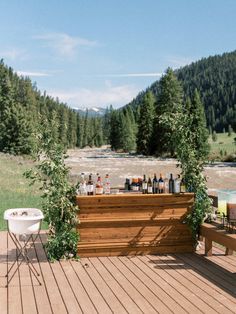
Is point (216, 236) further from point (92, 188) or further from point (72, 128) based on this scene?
point (72, 128)

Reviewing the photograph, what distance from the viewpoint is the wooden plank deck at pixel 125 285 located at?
16.3ft

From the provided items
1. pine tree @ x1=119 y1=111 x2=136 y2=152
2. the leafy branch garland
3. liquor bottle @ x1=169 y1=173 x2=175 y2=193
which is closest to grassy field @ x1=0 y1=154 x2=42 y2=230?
the leafy branch garland

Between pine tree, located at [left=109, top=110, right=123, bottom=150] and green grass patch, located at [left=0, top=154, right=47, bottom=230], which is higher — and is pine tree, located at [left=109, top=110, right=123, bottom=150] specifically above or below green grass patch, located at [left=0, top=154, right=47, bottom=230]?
above

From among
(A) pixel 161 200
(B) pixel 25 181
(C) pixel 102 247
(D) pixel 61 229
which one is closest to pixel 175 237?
(A) pixel 161 200

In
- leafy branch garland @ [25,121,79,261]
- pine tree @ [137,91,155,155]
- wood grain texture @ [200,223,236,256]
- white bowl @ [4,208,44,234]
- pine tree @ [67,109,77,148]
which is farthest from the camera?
pine tree @ [67,109,77,148]

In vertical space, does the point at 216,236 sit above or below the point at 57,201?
below

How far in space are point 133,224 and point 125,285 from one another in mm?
1592

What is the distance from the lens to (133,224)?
7.20 metres

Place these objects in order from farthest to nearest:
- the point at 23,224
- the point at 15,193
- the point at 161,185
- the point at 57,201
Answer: the point at 15,193, the point at 161,185, the point at 57,201, the point at 23,224

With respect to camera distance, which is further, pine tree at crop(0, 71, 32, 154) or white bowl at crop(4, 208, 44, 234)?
pine tree at crop(0, 71, 32, 154)

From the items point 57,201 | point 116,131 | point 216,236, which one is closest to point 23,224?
point 57,201

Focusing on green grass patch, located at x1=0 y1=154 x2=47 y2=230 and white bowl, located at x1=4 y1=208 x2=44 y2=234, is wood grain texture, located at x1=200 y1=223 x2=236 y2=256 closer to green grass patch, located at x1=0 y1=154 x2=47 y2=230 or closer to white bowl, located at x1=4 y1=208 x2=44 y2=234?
white bowl, located at x1=4 y1=208 x2=44 y2=234

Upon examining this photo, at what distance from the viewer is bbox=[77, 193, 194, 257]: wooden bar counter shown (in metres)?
7.05

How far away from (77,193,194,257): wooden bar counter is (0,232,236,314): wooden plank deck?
0.17m
